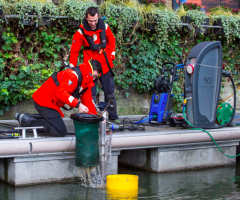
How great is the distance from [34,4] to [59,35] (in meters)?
0.90

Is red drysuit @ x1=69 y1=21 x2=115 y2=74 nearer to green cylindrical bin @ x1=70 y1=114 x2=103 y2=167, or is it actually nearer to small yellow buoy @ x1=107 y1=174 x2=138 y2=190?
green cylindrical bin @ x1=70 y1=114 x2=103 y2=167

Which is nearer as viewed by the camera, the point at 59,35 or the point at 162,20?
the point at 59,35

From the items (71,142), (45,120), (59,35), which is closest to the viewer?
(71,142)

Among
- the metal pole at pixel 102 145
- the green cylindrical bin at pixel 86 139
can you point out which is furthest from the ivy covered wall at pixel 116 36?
the green cylindrical bin at pixel 86 139

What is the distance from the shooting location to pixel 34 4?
6844 millimetres

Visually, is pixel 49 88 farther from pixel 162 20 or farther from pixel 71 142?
pixel 162 20

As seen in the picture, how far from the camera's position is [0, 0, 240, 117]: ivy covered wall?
6879mm

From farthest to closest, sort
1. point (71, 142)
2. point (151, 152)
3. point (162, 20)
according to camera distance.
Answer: point (162, 20) < point (151, 152) < point (71, 142)

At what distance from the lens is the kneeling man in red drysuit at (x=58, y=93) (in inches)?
164

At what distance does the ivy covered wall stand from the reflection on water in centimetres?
225

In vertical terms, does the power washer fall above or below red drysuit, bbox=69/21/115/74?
below

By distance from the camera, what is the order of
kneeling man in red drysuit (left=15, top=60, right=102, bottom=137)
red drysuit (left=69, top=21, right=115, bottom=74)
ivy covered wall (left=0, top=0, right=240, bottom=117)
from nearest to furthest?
kneeling man in red drysuit (left=15, top=60, right=102, bottom=137), red drysuit (left=69, top=21, right=115, bottom=74), ivy covered wall (left=0, top=0, right=240, bottom=117)

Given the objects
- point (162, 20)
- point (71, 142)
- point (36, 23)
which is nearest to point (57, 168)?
point (71, 142)

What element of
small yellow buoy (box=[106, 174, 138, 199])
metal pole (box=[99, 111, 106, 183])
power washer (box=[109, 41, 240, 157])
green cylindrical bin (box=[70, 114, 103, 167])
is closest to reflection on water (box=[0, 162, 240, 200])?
small yellow buoy (box=[106, 174, 138, 199])
